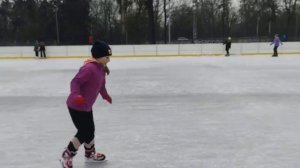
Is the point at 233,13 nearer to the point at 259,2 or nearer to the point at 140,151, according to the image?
the point at 259,2

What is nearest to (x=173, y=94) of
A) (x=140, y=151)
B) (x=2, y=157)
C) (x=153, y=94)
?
(x=153, y=94)

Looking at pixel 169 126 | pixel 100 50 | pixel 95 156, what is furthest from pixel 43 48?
pixel 100 50

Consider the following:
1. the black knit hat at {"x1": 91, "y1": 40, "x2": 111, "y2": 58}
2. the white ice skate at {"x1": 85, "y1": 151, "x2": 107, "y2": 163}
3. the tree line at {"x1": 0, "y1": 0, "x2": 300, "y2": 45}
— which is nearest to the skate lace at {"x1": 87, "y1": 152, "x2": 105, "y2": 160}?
the white ice skate at {"x1": 85, "y1": 151, "x2": 107, "y2": 163}

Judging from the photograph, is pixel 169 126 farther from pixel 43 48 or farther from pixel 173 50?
pixel 43 48

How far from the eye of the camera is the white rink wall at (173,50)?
22781mm

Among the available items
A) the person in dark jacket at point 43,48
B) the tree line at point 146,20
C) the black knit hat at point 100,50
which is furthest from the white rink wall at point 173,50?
the black knit hat at point 100,50

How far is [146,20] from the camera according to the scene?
3991cm

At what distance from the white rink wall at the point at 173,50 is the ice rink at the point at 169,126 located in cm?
1334

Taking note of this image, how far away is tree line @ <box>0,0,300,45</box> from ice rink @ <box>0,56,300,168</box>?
2950cm

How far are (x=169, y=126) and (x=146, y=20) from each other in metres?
35.4

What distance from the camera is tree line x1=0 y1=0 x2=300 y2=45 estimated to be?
39625mm

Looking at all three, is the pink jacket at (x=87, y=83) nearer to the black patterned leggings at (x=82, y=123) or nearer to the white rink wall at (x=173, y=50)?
the black patterned leggings at (x=82, y=123)

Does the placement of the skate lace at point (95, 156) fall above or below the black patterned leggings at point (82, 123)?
below

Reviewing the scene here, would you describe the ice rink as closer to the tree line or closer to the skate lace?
the skate lace
